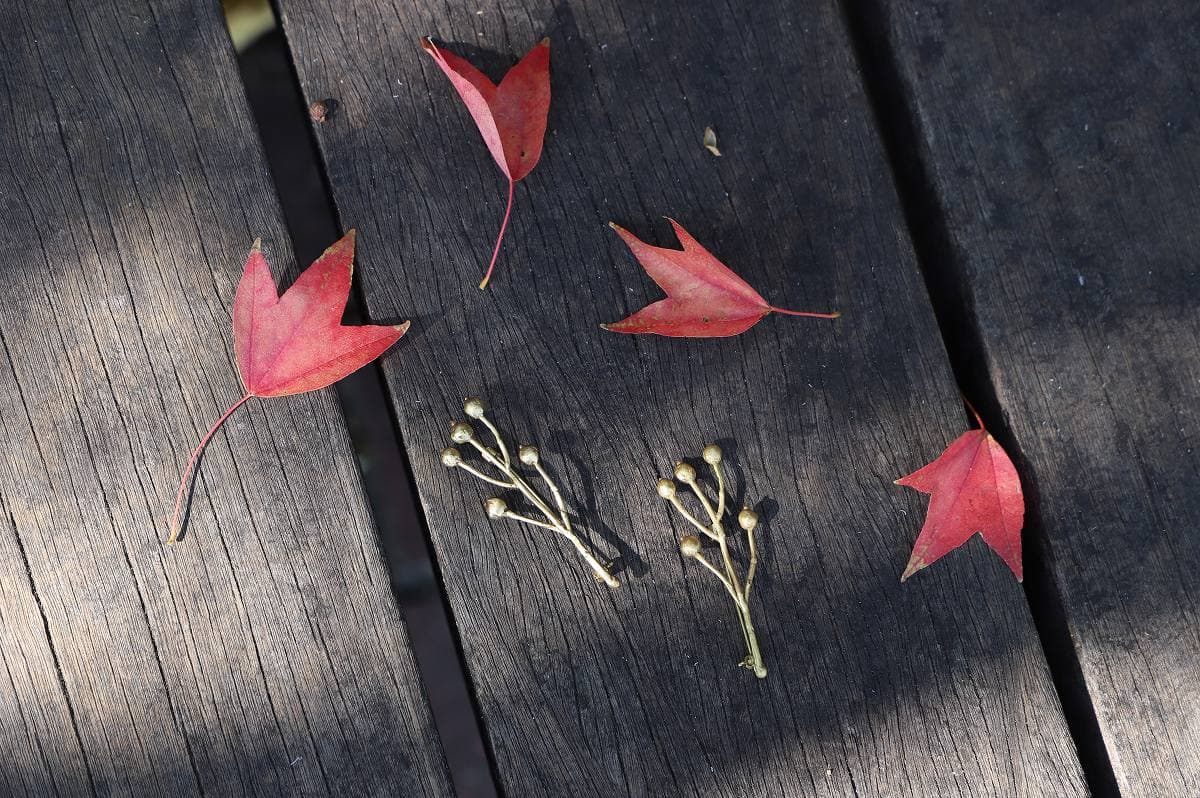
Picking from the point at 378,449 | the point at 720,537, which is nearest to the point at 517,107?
the point at 720,537

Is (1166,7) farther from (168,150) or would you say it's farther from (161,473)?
(161,473)

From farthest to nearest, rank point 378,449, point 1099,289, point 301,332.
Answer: point 378,449, point 1099,289, point 301,332

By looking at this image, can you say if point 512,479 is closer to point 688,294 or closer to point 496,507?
point 496,507

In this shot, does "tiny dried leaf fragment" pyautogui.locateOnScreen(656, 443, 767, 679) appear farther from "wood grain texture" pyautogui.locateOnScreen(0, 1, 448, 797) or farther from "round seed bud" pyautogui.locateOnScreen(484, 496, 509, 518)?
"wood grain texture" pyautogui.locateOnScreen(0, 1, 448, 797)

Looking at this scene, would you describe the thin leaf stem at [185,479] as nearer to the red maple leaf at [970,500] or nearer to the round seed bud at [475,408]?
the round seed bud at [475,408]

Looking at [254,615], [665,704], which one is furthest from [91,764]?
[665,704]

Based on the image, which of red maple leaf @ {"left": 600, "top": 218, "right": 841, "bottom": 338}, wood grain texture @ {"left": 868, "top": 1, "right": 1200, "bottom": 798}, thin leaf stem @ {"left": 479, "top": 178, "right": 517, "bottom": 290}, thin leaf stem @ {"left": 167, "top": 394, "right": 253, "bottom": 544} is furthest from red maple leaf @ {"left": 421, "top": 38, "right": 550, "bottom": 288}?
wood grain texture @ {"left": 868, "top": 1, "right": 1200, "bottom": 798}

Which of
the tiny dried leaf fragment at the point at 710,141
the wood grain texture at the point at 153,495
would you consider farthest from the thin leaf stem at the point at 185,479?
the tiny dried leaf fragment at the point at 710,141
